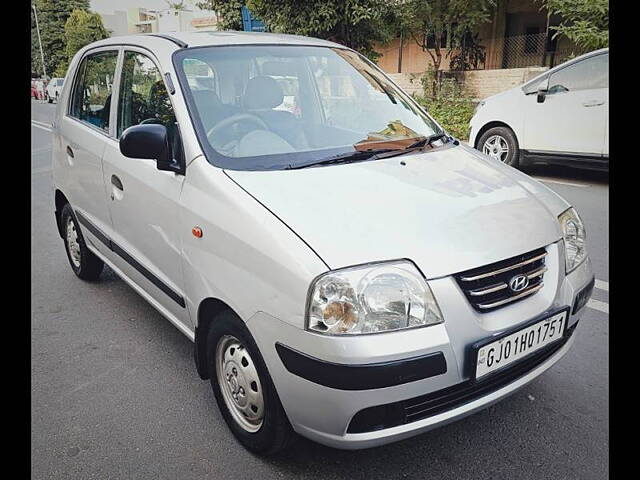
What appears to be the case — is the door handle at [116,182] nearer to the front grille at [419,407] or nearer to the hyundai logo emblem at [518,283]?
the front grille at [419,407]

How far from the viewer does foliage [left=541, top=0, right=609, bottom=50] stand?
9383 millimetres

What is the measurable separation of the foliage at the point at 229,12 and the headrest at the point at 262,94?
1466cm

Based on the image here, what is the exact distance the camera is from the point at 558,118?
7148 millimetres

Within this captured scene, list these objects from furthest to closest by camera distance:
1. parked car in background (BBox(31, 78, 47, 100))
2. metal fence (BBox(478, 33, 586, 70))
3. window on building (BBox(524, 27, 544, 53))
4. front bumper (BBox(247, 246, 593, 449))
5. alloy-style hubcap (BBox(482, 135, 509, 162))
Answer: parked car in background (BBox(31, 78, 47, 100)), window on building (BBox(524, 27, 544, 53)), metal fence (BBox(478, 33, 586, 70)), alloy-style hubcap (BBox(482, 135, 509, 162)), front bumper (BBox(247, 246, 593, 449))

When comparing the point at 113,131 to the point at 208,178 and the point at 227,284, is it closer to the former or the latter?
the point at 208,178

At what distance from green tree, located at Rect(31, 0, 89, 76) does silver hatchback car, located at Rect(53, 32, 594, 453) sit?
50187 mm

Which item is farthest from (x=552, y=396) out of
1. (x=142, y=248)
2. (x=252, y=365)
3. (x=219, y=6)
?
(x=219, y=6)

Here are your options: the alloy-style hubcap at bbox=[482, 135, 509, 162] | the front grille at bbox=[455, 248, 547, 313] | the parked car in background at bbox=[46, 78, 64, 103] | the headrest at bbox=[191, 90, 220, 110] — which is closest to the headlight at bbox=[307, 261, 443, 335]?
the front grille at bbox=[455, 248, 547, 313]

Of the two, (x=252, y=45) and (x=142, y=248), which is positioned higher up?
(x=252, y=45)

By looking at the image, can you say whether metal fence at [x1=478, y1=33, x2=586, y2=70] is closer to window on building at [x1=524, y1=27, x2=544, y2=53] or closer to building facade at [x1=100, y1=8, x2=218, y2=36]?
window on building at [x1=524, y1=27, x2=544, y2=53]

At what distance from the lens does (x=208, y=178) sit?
2.29 metres

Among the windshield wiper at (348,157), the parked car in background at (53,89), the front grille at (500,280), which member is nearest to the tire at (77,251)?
the windshield wiper at (348,157)

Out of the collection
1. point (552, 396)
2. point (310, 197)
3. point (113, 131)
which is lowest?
point (552, 396)
